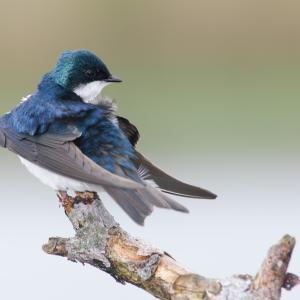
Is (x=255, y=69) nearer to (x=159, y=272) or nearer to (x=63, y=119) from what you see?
(x=63, y=119)

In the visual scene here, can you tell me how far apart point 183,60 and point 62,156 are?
4.44 meters

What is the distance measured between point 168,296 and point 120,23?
474 cm

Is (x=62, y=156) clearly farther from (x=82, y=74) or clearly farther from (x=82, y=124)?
(x=82, y=74)

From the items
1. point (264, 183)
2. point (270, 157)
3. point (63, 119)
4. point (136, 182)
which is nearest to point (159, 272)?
point (136, 182)

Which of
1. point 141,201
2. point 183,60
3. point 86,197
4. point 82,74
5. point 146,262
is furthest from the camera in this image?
point 183,60

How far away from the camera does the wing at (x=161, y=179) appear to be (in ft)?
8.69

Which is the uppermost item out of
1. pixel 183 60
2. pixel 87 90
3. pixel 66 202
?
pixel 183 60

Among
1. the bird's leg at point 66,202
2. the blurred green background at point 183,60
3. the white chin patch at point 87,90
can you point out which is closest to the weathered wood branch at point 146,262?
the bird's leg at point 66,202

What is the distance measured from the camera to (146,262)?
223 cm

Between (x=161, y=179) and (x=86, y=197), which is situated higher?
(x=161, y=179)

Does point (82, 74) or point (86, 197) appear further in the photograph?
point (82, 74)

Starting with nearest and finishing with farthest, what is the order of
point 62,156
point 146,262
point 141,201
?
point 146,262
point 141,201
point 62,156

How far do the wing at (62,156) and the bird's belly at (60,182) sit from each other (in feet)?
0.09

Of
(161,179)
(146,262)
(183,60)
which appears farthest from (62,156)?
(183,60)
